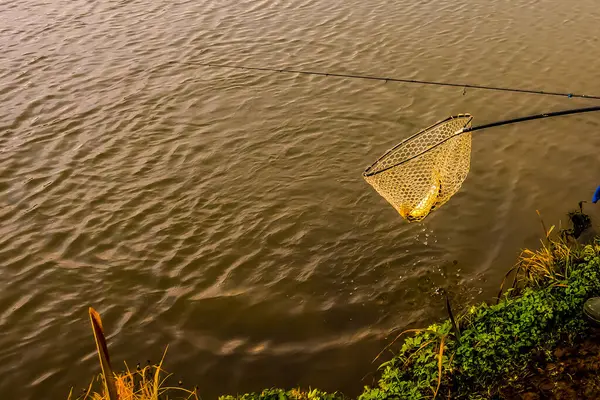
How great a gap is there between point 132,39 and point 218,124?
406 cm

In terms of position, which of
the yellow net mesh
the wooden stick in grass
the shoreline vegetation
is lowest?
the shoreline vegetation

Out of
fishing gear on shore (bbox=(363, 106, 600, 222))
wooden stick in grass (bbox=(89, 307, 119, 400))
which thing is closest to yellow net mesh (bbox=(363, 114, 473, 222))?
fishing gear on shore (bbox=(363, 106, 600, 222))

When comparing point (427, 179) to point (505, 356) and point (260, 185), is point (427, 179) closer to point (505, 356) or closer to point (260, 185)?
point (505, 356)

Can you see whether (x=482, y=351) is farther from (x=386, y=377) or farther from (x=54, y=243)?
(x=54, y=243)

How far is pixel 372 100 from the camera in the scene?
26.1 feet

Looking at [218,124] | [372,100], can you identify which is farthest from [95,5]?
[372,100]

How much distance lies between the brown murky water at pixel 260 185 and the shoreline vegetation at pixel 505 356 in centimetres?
53

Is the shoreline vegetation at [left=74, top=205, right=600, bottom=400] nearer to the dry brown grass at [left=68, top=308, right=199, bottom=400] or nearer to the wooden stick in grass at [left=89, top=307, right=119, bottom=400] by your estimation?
the dry brown grass at [left=68, top=308, right=199, bottom=400]

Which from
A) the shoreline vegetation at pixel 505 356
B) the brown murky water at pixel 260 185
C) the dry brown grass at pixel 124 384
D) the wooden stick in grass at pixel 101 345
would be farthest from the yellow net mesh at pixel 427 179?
the wooden stick in grass at pixel 101 345

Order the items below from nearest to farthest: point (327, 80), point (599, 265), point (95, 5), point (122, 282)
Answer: point (599, 265) → point (122, 282) → point (327, 80) → point (95, 5)

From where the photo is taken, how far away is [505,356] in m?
3.80

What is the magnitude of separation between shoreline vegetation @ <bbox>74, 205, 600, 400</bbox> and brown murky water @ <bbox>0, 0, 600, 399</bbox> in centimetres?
53

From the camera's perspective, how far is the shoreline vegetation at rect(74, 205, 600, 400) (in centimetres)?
359

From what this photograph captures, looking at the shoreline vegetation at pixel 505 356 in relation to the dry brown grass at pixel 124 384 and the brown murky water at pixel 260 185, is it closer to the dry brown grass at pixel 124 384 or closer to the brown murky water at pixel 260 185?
the dry brown grass at pixel 124 384
